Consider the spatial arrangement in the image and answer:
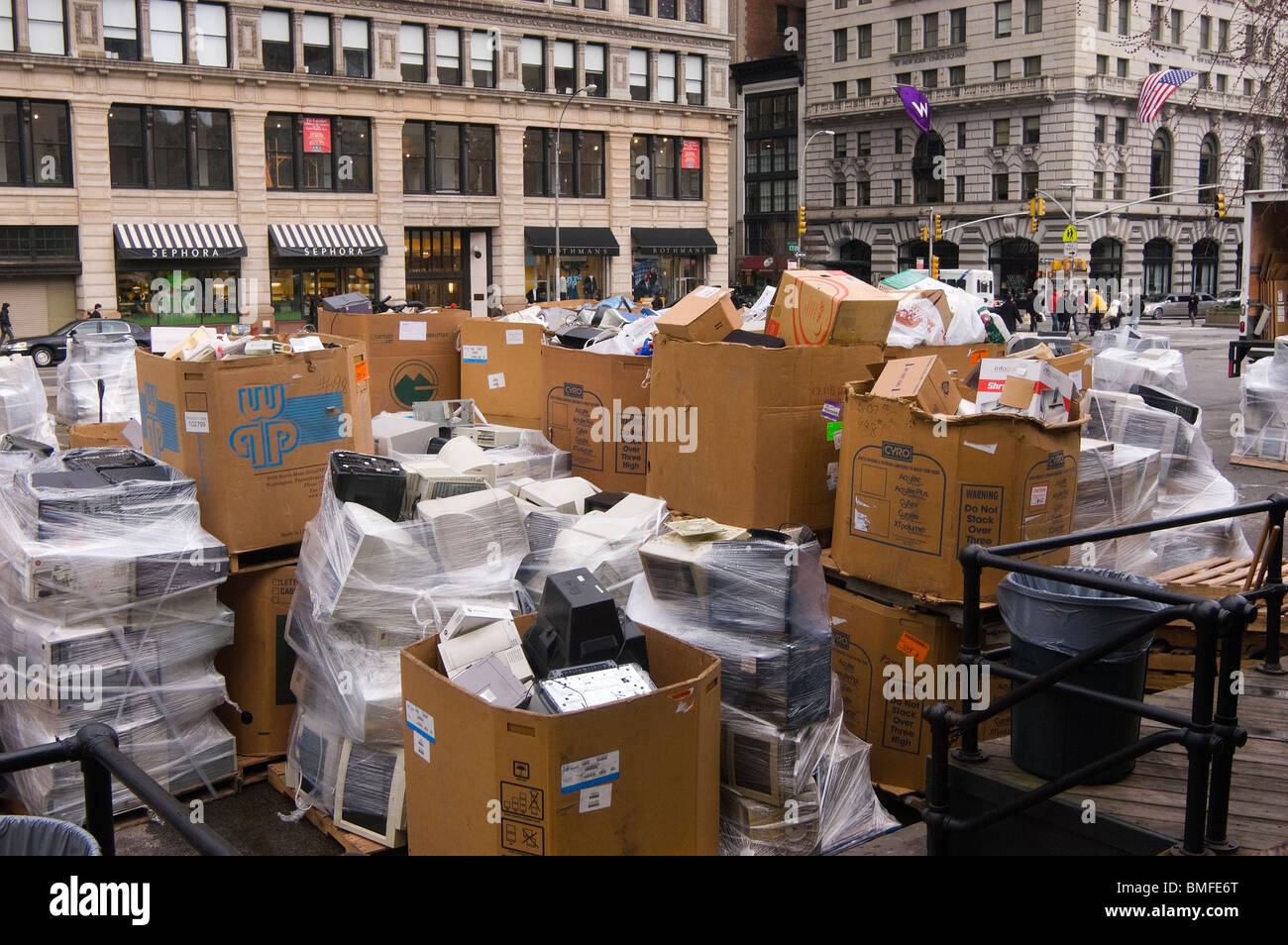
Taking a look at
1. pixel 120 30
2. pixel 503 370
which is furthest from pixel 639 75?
pixel 503 370

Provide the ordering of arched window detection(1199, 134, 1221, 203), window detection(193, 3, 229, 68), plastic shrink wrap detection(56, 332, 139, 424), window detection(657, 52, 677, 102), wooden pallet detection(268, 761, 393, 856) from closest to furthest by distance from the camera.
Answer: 1. wooden pallet detection(268, 761, 393, 856)
2. plastic shrink wrap detection(56, 332, 139, 424)
3. window detection(193, 3, 229, 68)
4. window detection(657, 52, 677, 102)
5. arched window detection(1199, 134, 1221, 203)

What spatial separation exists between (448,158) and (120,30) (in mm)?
10420

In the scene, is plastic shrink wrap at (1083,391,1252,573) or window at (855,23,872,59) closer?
plastic shrink wrap at (1083,391,1252,573)

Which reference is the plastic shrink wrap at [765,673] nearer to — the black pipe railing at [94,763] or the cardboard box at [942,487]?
the cardboard box at [942,487]

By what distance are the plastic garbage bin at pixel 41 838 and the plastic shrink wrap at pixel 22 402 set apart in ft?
24.1

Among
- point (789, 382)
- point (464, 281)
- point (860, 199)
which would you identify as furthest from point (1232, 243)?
point (789, 382)

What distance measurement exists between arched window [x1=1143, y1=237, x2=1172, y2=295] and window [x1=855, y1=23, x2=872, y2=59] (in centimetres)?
1751

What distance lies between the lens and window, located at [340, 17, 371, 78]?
34219 mm

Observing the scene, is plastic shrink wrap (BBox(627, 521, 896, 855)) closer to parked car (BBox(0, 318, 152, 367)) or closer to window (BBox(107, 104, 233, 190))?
parked car (BBox(0, 318, 152, 367))

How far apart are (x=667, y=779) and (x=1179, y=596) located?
1.61m

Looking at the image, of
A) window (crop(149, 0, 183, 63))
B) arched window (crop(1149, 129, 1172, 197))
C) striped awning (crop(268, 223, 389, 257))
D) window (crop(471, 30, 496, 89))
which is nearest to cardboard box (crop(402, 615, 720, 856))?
striped awning (crop(268, 223, 389, 257))

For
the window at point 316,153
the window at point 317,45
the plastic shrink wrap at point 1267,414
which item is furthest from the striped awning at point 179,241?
the plastic shrink wrap at point 1267,414
